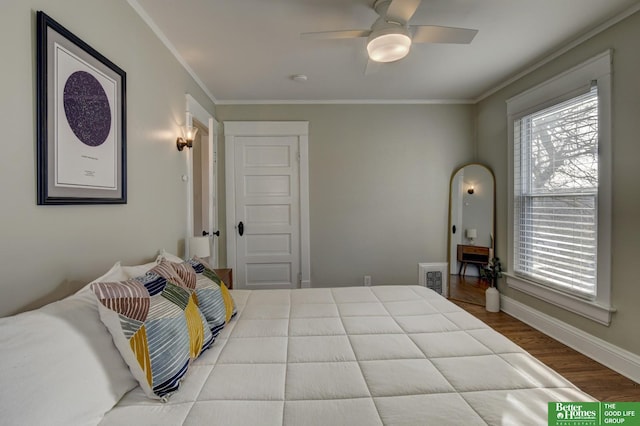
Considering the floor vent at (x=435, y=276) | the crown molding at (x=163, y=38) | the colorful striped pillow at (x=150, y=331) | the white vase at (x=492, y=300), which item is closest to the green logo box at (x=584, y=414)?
the colorful striped pillow at (x=150, y=331)

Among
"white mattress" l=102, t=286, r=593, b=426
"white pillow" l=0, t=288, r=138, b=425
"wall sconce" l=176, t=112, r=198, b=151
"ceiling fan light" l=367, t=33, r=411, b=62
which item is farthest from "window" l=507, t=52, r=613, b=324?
"wall sconce" l=176, t=112, r=198, b=151

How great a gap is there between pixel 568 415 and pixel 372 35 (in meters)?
2.02

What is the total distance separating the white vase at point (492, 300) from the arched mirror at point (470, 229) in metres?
0.13

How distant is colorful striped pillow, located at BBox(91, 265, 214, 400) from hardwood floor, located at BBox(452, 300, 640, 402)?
2.47 meters

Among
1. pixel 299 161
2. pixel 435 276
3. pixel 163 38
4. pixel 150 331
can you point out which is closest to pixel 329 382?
pixel 150 331

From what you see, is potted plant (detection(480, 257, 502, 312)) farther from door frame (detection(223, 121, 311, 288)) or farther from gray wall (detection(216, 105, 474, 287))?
door frame (detection(223, 121, 311, 288))

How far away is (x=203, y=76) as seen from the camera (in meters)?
2.98

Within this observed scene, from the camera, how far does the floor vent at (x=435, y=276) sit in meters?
3.76

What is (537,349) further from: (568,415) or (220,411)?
(220,411)

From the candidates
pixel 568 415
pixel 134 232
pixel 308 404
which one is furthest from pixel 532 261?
pixel 134 232

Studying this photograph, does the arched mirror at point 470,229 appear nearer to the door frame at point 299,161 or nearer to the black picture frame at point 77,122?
the door frame at point 299,161

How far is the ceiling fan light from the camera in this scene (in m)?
1.77

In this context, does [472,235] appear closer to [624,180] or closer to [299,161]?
[624,180]

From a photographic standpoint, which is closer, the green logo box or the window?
the green logo box
